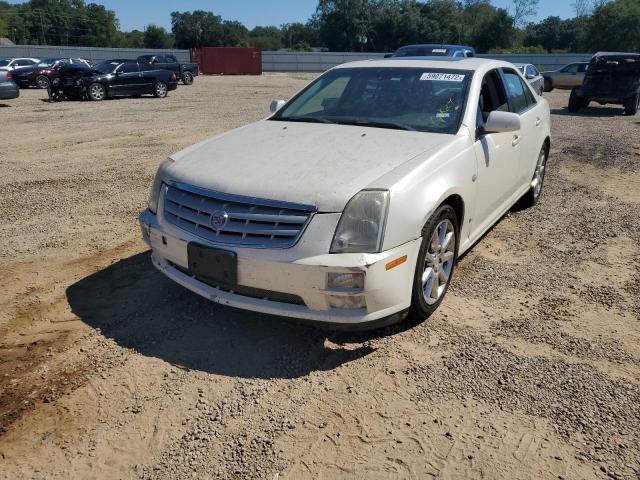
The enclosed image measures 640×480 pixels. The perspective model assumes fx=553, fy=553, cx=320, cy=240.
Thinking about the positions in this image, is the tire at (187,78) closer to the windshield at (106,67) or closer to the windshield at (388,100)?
the windshield at (106,67)

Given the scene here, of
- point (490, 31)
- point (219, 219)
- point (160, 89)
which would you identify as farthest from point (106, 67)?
point (490, 31)

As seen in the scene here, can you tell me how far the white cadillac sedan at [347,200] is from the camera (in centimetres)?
295

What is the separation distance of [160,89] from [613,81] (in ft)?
49.0

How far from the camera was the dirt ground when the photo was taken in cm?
246

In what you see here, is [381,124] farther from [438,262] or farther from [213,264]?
[213,264]

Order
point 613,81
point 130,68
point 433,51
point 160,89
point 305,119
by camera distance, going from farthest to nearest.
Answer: point 160,89 < point 130,68 < point 613,81 < point 433,51 < point 305,119

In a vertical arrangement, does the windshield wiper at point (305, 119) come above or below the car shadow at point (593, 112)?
above

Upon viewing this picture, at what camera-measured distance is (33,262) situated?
4.58 m

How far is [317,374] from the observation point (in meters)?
3.06

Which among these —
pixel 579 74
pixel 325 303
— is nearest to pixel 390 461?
pixel 325 303

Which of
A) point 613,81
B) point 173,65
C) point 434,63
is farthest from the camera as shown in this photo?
point 173,65

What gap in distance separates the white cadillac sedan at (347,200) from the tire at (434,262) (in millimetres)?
12

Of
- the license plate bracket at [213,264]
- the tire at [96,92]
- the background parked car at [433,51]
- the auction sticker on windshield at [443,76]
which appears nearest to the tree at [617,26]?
the background parked car at [433,51]

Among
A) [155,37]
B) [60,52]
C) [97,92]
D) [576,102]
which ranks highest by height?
[155,37]
